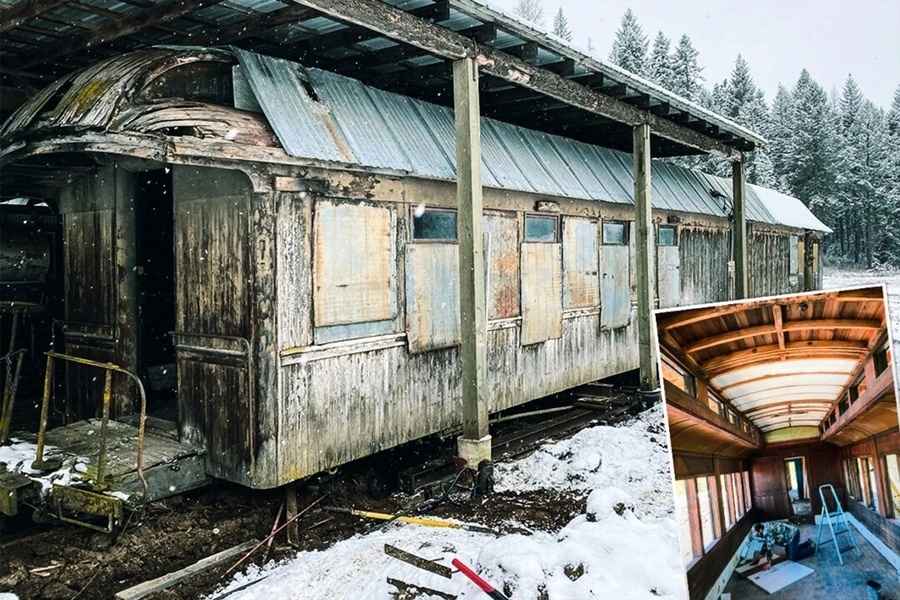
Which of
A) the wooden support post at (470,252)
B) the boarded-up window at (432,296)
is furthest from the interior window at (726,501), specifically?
the boarded-up window at (432,296)

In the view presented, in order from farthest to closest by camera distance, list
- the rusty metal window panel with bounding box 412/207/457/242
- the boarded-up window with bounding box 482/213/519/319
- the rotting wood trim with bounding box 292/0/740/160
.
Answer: the boarded-up window with bounding box 482/213/519/319
the rusty metal window panel with bounding box 412/207/457/242
the rotting wood trim with bounding box 292/0/740/160

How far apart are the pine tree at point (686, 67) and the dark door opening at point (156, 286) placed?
43.7m

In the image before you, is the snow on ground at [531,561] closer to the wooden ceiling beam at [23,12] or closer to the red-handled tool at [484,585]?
the red-handled tool at [484,585]

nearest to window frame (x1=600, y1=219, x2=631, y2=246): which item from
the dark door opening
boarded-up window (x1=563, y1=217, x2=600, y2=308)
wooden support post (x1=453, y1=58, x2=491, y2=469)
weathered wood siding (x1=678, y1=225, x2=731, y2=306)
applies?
boarded-up window (x1=563, y1=217, x2=600, y2=308)

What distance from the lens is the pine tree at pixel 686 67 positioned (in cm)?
4512

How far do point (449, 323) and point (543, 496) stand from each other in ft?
7.38

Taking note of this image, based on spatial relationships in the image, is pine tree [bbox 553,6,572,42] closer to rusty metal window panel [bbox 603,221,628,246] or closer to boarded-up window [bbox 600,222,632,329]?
rusty metal window panel [bbox 603,221,628,246]

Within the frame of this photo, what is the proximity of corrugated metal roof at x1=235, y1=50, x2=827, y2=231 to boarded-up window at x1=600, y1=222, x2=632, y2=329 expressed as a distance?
2.05ft

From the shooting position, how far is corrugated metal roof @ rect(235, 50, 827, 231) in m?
6.10

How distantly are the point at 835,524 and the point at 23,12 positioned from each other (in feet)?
22.1

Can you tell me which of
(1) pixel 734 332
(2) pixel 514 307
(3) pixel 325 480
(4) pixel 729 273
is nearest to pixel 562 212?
(2) pixel 514 307

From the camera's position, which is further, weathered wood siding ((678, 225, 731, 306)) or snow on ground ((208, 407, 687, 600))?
weathered wood siding ((678, 225, 731, 306))

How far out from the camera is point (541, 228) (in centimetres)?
934

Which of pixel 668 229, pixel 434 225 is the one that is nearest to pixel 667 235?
pixel 668 229
